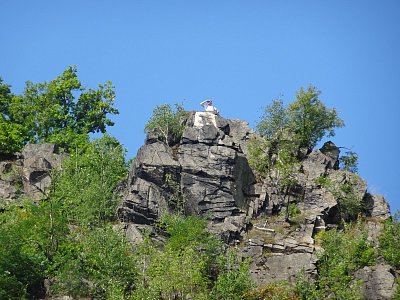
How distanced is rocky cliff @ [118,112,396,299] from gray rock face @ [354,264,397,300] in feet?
0.21

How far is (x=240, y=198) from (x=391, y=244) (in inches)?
443

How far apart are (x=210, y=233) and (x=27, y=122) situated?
25.5m

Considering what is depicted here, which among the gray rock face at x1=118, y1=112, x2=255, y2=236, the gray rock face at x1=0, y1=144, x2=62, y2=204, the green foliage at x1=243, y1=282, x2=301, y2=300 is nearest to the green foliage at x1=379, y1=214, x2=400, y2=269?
the green foliage at x1=243, y1=282, x2=301, y2=300

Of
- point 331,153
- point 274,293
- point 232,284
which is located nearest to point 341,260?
point 274,293

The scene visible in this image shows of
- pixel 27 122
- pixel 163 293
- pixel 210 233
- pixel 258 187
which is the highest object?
pixel 27 122

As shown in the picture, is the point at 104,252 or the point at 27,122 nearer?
the point at 104,252

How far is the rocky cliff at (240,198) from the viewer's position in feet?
257

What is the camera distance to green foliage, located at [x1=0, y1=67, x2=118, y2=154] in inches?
3770

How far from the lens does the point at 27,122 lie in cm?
9788

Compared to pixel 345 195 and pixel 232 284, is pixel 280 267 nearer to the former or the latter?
pixel 232 284

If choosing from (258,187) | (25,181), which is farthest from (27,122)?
(258,187)

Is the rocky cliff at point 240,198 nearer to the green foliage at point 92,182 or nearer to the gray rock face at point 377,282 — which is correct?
the gray rock face at point 377,282

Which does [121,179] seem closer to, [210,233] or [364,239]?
[210,233]

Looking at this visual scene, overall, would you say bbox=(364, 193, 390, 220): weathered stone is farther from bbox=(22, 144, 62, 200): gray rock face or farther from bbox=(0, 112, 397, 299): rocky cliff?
bbox=(22, 144, 62, 200): gray rock face
